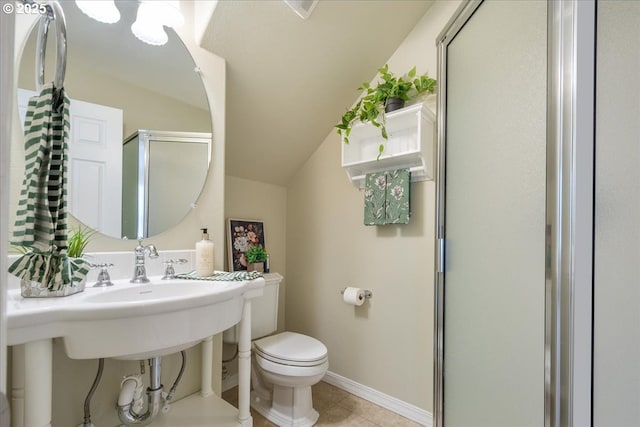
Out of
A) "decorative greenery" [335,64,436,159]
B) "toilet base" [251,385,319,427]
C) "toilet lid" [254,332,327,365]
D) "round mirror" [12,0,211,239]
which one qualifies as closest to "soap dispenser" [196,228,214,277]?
"round mirror" [12,0,211,239]

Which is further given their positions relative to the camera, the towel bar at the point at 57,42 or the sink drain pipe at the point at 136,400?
the sink drain pipe at the point at 136,400

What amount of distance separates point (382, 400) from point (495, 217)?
1376 millimetres

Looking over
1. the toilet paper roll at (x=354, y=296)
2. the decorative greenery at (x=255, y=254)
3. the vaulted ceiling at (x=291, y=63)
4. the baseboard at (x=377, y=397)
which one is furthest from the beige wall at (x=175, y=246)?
the toilet paper roll at (x=354, y=296)

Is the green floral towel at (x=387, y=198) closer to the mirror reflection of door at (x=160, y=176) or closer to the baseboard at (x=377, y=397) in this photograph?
the mirror reflection of door at (x=160, y=176)

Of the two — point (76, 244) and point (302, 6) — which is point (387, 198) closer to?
point (302, 6)

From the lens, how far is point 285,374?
4.78ft

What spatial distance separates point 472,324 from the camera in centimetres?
105

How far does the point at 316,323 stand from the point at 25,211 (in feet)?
5.71

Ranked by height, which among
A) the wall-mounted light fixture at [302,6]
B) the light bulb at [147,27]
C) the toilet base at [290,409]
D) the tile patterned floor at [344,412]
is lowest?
the tile patterned floor at [344,412]

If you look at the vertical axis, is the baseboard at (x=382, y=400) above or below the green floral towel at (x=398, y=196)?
below

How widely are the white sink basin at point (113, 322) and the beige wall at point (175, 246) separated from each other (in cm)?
32

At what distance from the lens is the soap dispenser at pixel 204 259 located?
Answer: 1.31 metres

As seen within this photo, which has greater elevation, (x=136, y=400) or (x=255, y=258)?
(x=255, y=258)

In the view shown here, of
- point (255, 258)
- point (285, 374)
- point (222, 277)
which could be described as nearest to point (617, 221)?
point (222, 277)
